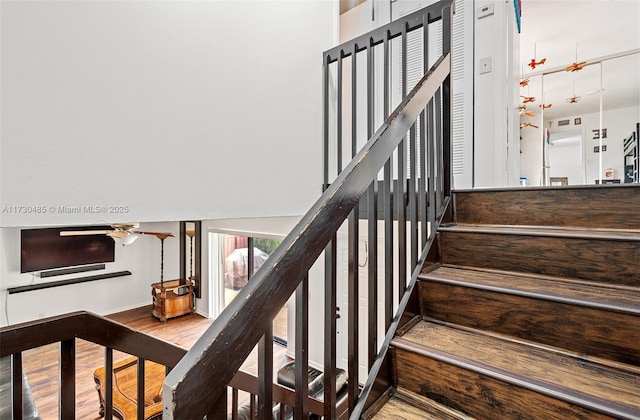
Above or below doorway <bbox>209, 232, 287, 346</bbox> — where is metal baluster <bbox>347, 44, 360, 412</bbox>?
above

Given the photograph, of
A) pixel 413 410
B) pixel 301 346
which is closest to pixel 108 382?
pixel 301 346

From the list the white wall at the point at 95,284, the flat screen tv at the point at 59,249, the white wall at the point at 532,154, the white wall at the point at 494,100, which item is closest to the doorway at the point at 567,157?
the white wall at the point at 532,154

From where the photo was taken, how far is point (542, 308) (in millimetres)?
1130

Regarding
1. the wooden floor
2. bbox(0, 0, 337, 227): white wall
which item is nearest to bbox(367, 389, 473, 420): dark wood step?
bbox(0, 0, 337, 227): white wall

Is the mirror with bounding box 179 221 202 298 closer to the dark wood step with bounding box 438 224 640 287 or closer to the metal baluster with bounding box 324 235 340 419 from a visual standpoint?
the dark wood step with bounding box 438 224 640 287

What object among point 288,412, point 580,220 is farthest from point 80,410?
point 580,220

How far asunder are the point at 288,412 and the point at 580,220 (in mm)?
3110

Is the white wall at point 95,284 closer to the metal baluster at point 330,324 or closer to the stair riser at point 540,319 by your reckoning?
the metal baluster at point 330,324

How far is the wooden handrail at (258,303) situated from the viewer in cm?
54

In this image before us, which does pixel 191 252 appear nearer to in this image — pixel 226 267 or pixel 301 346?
pixel 226 267

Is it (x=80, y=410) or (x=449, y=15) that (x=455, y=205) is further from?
(x=80, y=410)

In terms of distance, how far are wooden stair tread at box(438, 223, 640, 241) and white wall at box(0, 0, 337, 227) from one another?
3.85ft

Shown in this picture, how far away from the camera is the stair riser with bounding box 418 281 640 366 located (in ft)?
3.28

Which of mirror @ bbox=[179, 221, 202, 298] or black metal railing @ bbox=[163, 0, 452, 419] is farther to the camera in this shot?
mirror @ bbox=[179, 221, 202, 298]
